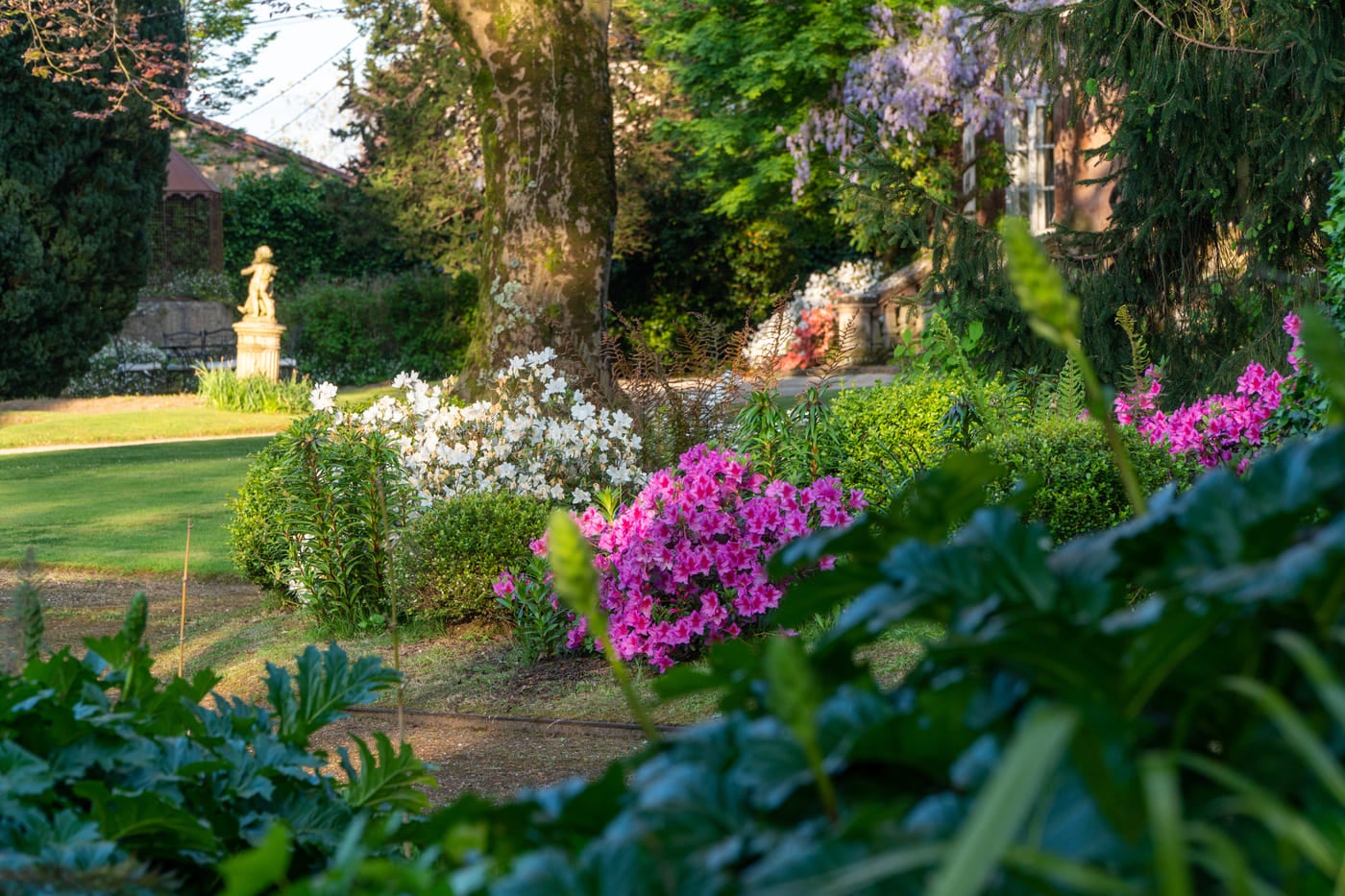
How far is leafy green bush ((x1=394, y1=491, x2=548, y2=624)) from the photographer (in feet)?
18.2

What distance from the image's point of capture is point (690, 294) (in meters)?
24.7

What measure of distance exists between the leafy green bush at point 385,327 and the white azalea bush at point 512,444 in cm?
1778

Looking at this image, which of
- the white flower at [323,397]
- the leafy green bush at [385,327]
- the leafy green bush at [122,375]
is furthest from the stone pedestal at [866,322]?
the white flower at [323,397]

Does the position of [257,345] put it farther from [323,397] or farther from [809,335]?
[323,397]

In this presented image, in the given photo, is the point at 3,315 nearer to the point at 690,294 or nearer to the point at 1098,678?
the point at 690,294

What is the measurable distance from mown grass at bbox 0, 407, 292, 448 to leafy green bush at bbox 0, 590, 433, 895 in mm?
13833

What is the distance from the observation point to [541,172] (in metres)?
7.87

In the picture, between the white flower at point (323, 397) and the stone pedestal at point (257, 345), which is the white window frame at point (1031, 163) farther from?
the white flower at point (323, 397)

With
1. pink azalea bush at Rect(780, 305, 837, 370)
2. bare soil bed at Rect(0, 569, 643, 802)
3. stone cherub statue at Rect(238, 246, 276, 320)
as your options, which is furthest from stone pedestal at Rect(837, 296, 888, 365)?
bare soil bed at Rect(0, 569, 643, 802)

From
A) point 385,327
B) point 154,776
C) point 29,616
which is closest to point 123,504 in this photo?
point 29,616

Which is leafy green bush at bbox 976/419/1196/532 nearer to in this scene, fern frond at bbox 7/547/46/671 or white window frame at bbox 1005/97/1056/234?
fern frond at bbox 7/547/46/671

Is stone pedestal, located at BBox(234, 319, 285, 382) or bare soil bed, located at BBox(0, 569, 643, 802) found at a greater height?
stone pedestal, located at BBox(234, 319, 285, 382)

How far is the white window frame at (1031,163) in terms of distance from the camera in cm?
1888

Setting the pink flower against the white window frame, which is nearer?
the pink flower
